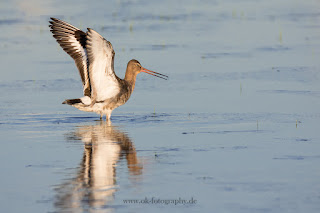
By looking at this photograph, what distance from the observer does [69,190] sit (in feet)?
22.5

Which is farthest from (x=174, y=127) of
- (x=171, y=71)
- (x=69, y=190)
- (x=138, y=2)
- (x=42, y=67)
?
(x=138, y=2)

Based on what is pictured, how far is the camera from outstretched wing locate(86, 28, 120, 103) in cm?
1023

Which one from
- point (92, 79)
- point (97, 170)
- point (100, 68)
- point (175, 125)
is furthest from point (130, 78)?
point (97, 170)

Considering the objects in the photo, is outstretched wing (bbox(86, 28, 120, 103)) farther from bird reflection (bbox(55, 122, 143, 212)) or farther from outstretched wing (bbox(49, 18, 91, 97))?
bird reflection (bbox(55, 122, 143, 212))

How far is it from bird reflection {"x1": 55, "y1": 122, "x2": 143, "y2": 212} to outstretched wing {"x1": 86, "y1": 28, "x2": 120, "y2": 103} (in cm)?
95

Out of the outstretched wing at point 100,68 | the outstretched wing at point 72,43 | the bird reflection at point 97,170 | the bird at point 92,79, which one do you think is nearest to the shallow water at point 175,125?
the bird reflection at point 97,170

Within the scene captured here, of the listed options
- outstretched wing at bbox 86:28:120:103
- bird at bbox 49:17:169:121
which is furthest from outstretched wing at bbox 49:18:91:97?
outstretched wing at bbox 86:28:120:103

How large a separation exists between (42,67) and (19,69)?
0.48 meters

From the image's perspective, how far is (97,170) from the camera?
7648 mm

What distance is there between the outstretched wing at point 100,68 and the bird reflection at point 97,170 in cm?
95

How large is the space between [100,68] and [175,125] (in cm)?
149

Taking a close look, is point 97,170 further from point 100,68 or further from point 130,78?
point 130,78

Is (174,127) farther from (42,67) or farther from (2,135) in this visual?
(42,67)

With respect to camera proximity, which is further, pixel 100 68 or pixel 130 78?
pixel 130 78
